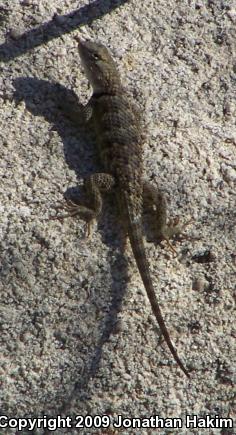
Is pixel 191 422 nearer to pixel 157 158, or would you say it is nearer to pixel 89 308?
pixel 89 308

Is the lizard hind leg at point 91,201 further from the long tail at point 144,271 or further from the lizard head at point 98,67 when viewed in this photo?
the lizard head at point 98,67

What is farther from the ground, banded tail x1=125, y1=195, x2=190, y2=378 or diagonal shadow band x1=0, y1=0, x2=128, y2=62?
diagonal shadow band x1=0, y1=0, x2=128, y2=62

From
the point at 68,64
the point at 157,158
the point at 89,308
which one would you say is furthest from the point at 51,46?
the point at 89,308

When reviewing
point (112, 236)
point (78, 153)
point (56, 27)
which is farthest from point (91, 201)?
point (56, 27)

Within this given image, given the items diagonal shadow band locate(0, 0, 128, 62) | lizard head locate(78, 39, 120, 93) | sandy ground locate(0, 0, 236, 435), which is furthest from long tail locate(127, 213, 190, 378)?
diagonal shadow band locate(0, 0, 128, 62)

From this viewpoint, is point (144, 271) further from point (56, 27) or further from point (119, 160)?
point (56, 27)

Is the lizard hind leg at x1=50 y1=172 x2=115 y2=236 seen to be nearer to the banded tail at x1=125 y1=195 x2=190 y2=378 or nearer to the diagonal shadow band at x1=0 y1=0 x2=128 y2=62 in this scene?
the banded tail at x1=125 y1=195 x2=190 y2=378
